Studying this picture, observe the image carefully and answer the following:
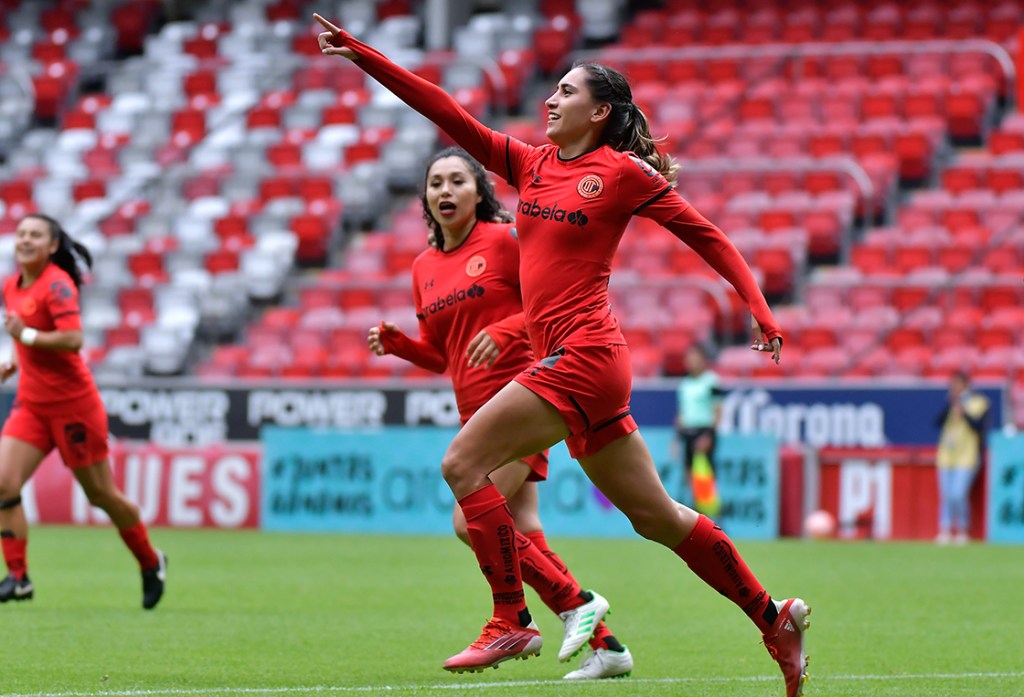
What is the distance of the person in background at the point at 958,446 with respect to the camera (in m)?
18.4

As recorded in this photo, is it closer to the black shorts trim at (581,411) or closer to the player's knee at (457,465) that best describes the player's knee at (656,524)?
the black shorts trim at (581,411)

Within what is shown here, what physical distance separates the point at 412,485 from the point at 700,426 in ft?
11.6

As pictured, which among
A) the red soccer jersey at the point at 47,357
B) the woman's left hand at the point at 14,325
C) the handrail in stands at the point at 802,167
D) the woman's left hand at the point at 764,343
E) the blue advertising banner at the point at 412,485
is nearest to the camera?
the woman's left hand at the point at 764,343

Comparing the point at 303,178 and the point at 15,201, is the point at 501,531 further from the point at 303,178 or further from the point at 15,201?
the point at 15,201

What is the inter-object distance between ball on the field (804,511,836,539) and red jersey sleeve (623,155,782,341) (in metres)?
12.9

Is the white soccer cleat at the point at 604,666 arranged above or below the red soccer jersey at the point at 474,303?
below

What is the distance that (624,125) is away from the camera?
677 centimetres

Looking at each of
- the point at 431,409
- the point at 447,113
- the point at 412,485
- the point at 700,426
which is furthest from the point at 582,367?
the point at 431,409

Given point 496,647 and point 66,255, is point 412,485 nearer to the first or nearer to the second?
point 66,255

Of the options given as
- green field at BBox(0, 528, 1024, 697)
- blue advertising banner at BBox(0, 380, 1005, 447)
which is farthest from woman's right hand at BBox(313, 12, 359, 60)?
blue advertising banner at BBox(0, 380, 1005, 447)

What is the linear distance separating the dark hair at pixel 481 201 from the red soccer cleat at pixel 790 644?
2411 millimetres

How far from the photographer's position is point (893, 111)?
25.3 metres

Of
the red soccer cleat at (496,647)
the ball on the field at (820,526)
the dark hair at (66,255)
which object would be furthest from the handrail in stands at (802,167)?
the red soccer cleat at (496,647)

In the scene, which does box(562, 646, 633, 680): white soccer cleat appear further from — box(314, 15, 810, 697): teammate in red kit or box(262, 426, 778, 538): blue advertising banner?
box(262, 426, 778, 538): blue advertising banner
